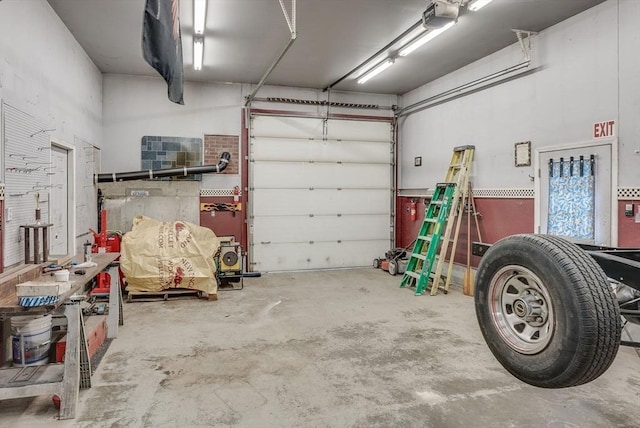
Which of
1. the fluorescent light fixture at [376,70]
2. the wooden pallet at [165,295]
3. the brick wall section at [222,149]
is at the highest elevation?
the fluorescent light fixture at [376,70]

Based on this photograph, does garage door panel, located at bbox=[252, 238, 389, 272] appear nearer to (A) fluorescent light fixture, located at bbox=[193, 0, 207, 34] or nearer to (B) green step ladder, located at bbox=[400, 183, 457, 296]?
(B) green step ladder, located at bbox=[400, 183, 457, 296]

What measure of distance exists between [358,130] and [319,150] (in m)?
0.99

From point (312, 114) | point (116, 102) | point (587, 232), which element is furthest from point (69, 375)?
point (312, 114)

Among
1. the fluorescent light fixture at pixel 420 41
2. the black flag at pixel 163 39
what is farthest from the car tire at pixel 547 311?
the fluorescent light fixture at pixel 420 41

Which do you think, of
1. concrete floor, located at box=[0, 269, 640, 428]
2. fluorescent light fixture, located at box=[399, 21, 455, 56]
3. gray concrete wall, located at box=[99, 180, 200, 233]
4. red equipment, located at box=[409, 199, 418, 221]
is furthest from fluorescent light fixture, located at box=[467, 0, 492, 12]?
gray concrete wall, located at box=[99, 180, 200, 233]

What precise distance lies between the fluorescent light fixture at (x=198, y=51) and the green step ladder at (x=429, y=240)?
428 cm

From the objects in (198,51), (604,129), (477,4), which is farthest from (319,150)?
(604,129)

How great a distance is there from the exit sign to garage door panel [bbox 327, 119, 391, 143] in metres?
4.52

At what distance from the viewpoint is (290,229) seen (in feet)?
26.7

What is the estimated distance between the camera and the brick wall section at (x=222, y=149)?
7613 mm

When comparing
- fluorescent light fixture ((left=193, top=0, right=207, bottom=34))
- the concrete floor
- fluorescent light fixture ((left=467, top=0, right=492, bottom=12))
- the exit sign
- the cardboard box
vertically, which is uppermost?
fluorescent light fixture ((left=193, top=0, right=207, bottom=34))

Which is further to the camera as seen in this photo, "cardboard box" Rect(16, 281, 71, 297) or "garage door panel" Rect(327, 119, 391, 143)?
"garage door panel" Rect(327, 119, 391, 143)

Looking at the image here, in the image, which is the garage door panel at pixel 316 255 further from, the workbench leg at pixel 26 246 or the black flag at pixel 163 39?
the black flag at pixel 163 39

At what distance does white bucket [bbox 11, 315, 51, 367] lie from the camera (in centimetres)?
296
